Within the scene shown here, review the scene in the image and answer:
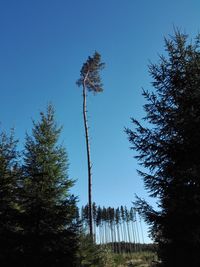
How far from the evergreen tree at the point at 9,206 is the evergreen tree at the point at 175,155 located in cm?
588

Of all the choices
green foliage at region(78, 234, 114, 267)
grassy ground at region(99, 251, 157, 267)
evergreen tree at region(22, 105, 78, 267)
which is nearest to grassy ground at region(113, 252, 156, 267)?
grassy ground at region(99, 251, 157, 267)

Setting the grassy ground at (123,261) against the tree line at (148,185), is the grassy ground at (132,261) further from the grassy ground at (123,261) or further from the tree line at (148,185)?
the tree line at (148,185)

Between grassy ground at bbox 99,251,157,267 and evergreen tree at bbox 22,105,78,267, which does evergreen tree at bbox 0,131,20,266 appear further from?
grassy ground at bbox 99,251,157,267

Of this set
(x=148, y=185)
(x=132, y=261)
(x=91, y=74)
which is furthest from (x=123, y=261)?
(x=148, y=185)

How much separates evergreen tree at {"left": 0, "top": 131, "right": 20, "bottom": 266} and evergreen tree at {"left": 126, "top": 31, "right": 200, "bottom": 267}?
5880mm

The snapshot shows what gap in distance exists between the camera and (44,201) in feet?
46.9

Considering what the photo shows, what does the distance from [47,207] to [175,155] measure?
6.13 meters

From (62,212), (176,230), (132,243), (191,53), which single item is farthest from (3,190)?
(132,243)

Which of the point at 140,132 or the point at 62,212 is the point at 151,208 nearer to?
the point at 140,132

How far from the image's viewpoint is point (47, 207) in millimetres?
14273

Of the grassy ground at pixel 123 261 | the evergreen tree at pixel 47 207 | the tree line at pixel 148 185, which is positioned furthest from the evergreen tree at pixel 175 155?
the grassy ground at pixel 123 261

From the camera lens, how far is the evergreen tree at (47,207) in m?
13.3

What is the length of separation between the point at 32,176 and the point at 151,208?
6.64m

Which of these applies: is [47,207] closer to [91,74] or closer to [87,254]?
[87,254]
